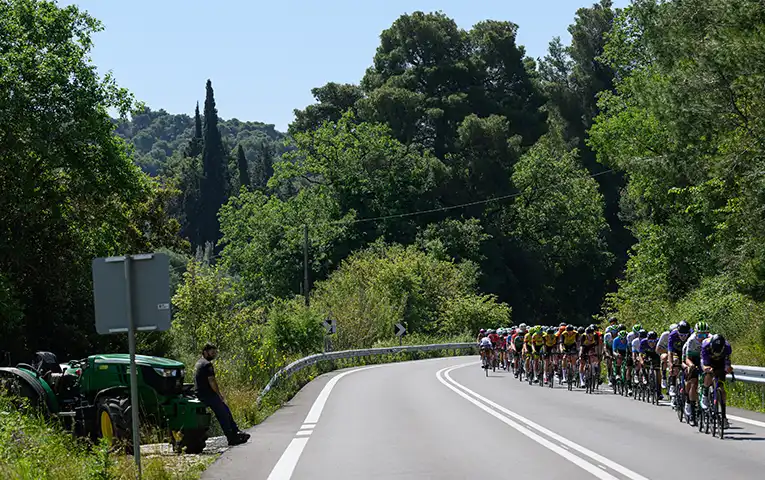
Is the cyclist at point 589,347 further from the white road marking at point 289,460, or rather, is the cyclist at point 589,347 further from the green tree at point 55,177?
the green tree at point 55,177

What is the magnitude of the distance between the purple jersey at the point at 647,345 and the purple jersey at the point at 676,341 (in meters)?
3.88

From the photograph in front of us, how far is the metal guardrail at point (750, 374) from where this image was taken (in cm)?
1950

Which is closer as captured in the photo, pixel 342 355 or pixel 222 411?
pixel 222 411

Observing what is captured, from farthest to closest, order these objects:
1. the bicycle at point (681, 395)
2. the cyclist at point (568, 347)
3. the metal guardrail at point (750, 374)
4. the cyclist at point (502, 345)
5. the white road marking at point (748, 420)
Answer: the cyclist at point (502, 345)
the cyclist at point (568, 347)
the metal guardrail at point (750, 374)
the bicycle at point (681, 395)
the white road marking at point (748, 420)

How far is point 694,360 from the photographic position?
16.8 metres

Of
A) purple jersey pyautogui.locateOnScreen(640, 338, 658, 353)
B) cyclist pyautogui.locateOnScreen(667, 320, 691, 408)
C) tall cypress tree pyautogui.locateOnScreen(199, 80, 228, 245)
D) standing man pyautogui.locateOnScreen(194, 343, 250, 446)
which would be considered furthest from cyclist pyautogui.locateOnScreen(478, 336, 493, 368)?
tall cypress tree pyautogui.locateOnScreen(199, 80, 228, 245)

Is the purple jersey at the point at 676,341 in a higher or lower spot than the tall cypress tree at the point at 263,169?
lower

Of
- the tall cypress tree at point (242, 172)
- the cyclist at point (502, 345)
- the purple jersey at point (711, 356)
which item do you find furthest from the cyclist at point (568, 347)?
the tall cypress tree at point (242, 172)

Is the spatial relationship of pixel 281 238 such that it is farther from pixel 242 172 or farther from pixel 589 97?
pixel 242 172

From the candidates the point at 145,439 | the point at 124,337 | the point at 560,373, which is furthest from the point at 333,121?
the point at 145,439

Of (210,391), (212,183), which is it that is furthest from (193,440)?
(212,183)

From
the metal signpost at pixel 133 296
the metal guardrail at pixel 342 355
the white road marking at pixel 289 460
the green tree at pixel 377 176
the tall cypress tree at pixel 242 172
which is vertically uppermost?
the tall cypress tree at pixel 242 172

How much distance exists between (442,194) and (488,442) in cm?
6765

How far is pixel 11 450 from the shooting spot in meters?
12.7
